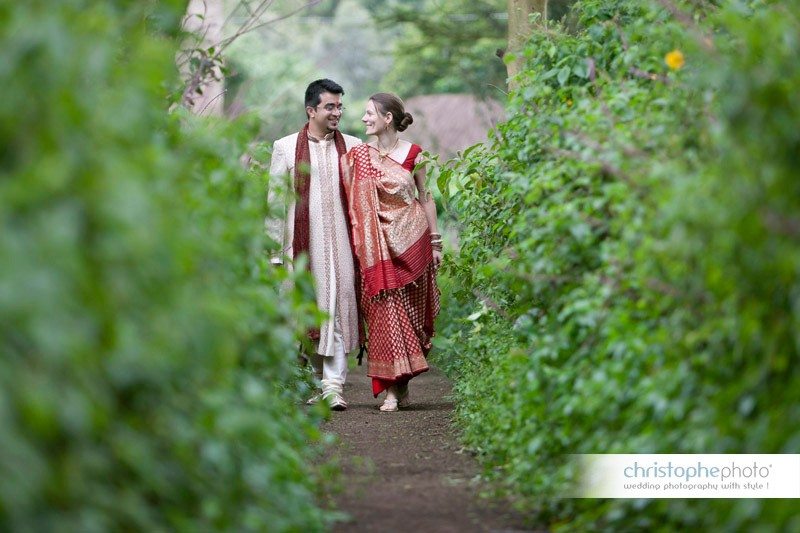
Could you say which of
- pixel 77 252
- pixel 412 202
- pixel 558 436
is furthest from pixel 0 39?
pixel 412 202

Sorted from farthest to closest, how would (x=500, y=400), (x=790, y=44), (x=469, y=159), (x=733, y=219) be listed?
1. (x=469, y=159)
2. (x=500, y=400)
3. (x=790, y=44)
4. (x=733, y=219)

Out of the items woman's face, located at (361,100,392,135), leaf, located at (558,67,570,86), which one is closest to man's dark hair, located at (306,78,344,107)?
woman's face, located at (361,100,392,135)

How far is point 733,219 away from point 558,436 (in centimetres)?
142

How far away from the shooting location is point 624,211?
435cm

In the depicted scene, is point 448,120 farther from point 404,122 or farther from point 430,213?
point 430,213

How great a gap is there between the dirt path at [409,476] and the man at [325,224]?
51cm

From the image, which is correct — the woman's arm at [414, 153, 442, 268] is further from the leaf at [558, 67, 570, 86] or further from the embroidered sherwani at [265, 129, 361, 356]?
the leaf at [558, 67, 570, 86]

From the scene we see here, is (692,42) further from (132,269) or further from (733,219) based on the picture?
(132,269)

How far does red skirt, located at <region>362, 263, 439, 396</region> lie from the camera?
873 cm

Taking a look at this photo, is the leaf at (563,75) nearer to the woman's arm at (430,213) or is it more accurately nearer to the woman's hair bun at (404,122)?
the woman's arm at (430,213)

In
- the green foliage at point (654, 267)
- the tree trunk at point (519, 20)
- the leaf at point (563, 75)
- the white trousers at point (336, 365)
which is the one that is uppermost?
the tree trunk at point (519, 20)

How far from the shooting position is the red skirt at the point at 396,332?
873 cm

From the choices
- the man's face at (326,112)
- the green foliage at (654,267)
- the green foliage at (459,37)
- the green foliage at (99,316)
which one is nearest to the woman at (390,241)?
the man's face at (326,112)

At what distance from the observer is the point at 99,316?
2.82 metres
